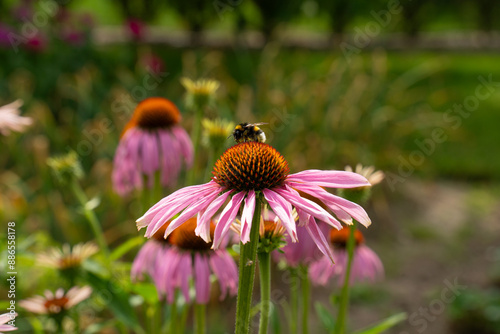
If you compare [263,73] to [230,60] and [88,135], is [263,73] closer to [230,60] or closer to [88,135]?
[88,135]

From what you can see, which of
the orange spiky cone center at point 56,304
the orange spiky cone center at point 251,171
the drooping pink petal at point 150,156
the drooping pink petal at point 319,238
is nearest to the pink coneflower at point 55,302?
the orange spiky cone center at point 56,304

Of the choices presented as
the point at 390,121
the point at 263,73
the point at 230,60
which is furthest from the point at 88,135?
the point at 230,60

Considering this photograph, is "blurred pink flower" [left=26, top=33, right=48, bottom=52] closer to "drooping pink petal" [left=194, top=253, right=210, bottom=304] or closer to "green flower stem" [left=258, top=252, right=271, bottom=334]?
"drooping pink petal" [left=194, top=253, right=210, bottom=304]

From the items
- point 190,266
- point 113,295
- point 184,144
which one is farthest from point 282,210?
point 184,144

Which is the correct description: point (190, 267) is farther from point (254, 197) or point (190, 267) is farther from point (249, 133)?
point (254, 197)

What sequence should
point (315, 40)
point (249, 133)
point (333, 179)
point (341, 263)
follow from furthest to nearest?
point (315, 40) < point (341, 263) < point (249, 133) < point (333, 179)
